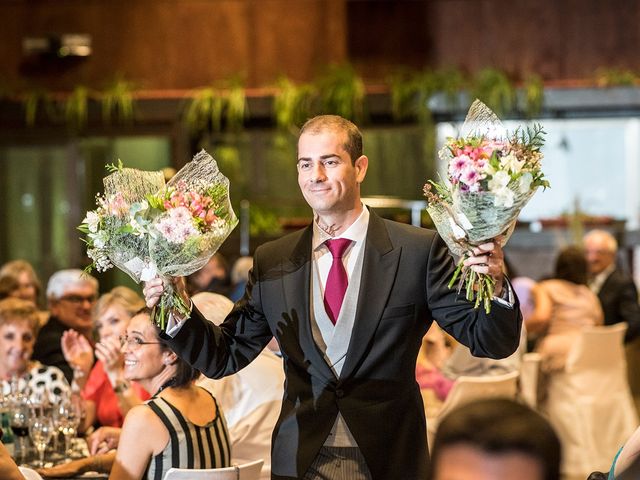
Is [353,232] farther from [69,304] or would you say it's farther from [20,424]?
[69,304]

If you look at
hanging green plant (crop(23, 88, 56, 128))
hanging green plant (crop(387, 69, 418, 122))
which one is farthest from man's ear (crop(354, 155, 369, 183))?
hanging green plant (crop(23, 88, 56, 128))

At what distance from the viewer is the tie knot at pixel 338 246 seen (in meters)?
3.20

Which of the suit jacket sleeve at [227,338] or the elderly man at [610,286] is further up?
the suit jacket sleeve at [227,338]

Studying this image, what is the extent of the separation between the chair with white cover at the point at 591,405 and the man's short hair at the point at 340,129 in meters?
4.57

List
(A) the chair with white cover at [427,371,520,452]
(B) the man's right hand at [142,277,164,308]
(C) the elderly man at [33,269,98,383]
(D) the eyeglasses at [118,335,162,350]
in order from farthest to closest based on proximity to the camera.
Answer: (C) the elderly man at [33,269,98,383], (A) the chair with white cover at [427,371,520,452], (D) the eyeglasses at [118,335,162,350], (B) the man's right hand at [142,277,164,308]

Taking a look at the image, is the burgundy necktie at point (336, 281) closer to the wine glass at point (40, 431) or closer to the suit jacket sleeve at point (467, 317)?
the suit jacket sleeve at point (467, 317)

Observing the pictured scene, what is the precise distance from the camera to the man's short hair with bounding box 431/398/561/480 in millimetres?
1575

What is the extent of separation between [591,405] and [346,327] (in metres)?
4.81

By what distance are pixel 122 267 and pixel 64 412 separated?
156 cm

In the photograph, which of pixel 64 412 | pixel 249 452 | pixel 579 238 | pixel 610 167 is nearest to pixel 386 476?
pixel 249 452

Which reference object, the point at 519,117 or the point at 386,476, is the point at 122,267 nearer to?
the point at 386,476

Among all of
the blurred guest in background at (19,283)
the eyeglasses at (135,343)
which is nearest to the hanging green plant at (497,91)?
the blurred guest in background at (19,283)

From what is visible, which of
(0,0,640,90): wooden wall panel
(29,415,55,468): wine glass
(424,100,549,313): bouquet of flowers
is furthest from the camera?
(0,0,640,90): wooden wall panel

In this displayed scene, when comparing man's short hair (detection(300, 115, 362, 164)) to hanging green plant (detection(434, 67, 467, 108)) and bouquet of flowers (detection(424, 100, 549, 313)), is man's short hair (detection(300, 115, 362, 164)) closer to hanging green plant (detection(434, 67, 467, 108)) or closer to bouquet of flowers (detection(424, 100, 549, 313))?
bouquet of flowers (detection(424, 100, 549, 313))
